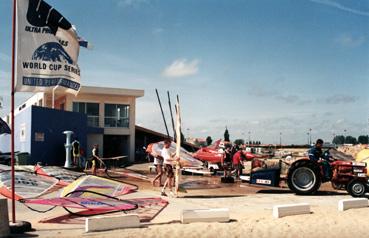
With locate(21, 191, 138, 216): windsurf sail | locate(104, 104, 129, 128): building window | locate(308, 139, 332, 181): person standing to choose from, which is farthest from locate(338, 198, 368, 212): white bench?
locate(104, 104, 129, 128): building window

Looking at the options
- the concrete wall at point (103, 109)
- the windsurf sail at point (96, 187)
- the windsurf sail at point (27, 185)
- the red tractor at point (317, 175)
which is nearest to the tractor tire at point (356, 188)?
the red tractor at point (317, 175)

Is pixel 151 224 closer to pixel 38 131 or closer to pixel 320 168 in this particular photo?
pixel 320 168

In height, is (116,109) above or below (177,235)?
above

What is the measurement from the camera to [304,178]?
558 inches

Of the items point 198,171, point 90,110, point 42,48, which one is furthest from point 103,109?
point 42,48

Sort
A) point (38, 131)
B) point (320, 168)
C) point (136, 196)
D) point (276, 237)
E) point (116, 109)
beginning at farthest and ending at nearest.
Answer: point (116, 109) → point (38, 131) → point (320, 168) → point (136, 196) → point (276, 237)

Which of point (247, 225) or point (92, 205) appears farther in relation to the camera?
point (92, 205)

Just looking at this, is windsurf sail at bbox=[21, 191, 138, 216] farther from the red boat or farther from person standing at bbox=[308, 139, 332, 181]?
the red boat

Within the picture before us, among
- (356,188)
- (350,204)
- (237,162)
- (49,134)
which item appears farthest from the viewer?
(49,134)

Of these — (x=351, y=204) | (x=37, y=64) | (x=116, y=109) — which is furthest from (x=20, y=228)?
(x=116, y=109)

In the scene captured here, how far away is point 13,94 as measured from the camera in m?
8.50

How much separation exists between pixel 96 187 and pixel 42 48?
408 cm

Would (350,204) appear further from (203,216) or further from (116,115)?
(116,115)

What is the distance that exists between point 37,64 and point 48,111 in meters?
15.8
